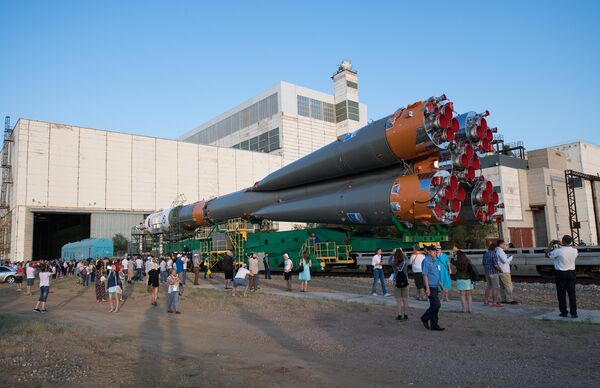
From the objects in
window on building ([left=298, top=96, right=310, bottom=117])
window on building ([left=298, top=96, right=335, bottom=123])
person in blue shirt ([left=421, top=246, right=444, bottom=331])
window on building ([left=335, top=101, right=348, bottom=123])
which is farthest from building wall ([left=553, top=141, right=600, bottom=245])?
person in blue shirt ([left=421, top=246, right=444, bottom=331])

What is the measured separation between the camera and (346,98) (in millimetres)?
57250

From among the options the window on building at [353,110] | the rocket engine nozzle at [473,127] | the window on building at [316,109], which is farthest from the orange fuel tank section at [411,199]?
the window on building at [353,110]

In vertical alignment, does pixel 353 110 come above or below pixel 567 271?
above

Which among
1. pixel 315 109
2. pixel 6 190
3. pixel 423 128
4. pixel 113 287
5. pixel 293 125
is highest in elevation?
pixel 315 109

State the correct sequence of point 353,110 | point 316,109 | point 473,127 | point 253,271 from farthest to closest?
1. point 353,110
2. point 316,109
3. point 253,271
4. point 473,127

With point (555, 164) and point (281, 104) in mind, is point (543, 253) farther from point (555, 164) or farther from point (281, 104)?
point (281, 104)

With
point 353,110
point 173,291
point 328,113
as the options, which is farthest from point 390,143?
point 328,113

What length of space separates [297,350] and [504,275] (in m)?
6.53

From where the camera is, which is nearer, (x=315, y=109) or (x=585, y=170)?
(x=315, y=109)

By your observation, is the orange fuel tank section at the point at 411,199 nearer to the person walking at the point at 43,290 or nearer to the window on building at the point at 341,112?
the person walking at the point at 43,290

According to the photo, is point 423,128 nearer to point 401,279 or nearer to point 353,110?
point 401,279

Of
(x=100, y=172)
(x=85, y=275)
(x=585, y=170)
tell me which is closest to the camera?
(x=85, y=275)

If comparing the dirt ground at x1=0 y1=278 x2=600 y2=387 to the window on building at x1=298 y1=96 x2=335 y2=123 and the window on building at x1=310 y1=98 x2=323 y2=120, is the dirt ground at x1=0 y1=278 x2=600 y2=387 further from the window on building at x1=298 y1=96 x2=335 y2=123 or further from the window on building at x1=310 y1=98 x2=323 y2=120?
the window on building at x1=310 y1=98 x2=323 y2=120

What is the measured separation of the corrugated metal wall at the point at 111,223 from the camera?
41.2 meters
